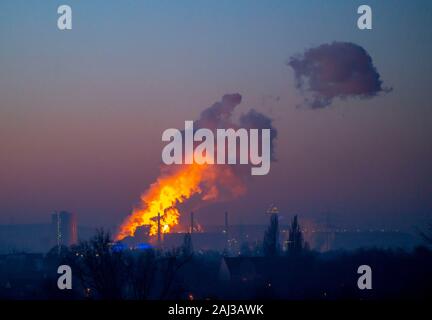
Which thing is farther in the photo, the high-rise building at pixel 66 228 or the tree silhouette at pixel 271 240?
the high-rise building at pixel 66 228

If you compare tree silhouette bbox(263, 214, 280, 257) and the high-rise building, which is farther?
the high-rise building

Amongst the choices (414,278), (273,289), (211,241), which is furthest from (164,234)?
(414,278)

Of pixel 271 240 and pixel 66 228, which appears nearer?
pixel 271 240

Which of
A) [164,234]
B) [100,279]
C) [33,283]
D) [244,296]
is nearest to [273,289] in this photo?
[244,296]
